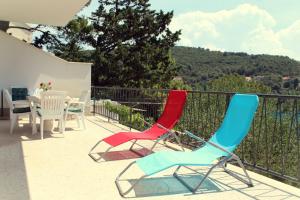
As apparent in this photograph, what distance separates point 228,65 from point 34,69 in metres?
30.6

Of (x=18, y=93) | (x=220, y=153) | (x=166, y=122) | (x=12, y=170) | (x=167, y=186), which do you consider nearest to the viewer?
(x=167, y=186)

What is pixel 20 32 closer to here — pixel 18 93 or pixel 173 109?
pixel 18 93

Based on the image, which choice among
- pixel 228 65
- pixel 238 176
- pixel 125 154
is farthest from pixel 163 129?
pixel 228 65

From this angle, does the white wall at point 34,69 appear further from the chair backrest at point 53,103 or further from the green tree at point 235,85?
the green tree at point 235,85

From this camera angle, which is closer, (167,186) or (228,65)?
(167,186)

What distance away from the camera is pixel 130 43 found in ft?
79.7

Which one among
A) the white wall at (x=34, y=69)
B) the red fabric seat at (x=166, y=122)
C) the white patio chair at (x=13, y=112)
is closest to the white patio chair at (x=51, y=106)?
the white patio chair at (x=13, y=112)

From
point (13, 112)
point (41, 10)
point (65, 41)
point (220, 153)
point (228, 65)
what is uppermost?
point (65, 41)

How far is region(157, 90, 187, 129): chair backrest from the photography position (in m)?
5.39

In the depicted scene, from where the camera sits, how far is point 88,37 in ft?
77.5

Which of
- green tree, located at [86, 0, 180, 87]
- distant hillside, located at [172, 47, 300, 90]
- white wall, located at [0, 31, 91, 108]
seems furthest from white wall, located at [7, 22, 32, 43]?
distant hillside, located at [172, 47, 300, 90]

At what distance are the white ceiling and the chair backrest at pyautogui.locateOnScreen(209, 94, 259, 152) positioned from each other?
11.8 ft

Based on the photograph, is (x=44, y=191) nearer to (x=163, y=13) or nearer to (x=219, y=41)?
(x=163, y=13)

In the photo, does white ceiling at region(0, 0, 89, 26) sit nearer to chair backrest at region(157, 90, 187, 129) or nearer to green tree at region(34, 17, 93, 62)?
chair backrest at region(157, 90, 187, 129)
